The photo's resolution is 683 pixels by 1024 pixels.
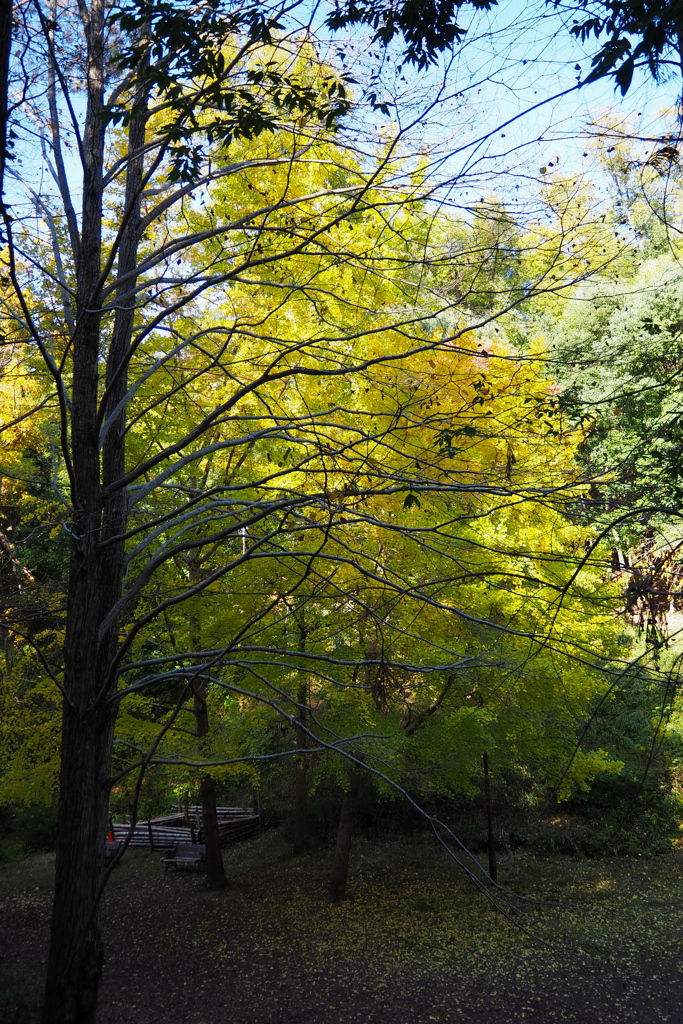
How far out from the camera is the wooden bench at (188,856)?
624 inches

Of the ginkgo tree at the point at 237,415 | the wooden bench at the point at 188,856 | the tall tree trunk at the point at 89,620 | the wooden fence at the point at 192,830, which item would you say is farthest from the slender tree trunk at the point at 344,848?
the tall tree trunk at the point at 89,620

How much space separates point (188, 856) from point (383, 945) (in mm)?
6800

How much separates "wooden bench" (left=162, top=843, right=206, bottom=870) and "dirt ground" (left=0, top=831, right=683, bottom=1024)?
40 cm

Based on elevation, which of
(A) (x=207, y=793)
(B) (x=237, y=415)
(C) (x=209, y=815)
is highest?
(B) (x=237, y=415)

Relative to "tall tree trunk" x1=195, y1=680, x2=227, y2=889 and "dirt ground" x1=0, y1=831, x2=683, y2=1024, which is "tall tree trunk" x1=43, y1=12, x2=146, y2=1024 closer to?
"dirt ground" x1=0, y1=831, x2=683, y2=1024

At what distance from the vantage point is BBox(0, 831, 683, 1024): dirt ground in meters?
8.67

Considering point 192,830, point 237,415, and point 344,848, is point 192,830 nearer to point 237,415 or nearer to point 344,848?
point 344,848

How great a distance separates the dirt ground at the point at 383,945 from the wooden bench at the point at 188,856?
0.40 metres

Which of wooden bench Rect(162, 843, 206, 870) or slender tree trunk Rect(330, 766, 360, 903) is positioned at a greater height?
slender tree trunk Rect(330, 766, 360, 903)

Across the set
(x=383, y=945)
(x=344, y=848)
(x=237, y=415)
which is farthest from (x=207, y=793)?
(x=237, y=415)

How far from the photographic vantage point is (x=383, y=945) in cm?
1063

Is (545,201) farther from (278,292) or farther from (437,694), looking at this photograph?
(437,694)

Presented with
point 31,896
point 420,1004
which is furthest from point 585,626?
point 31,896

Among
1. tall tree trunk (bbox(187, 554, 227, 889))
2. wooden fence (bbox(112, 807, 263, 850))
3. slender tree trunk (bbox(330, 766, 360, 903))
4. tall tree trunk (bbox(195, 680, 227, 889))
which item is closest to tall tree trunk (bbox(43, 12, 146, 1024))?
tall tree trunk (bbox(187, 554, 227, 889))
